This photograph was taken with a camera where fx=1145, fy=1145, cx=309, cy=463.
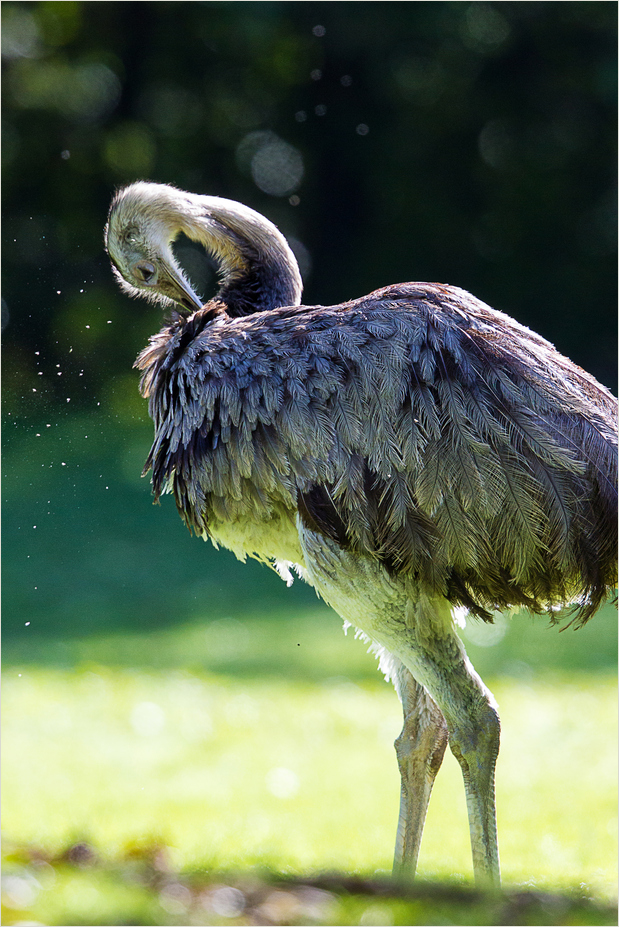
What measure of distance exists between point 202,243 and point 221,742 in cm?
272

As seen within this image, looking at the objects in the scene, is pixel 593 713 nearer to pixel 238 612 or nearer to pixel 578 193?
pixel 238 612

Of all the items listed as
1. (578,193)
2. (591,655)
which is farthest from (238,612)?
(578,193)

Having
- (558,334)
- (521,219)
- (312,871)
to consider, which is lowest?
(312,871)

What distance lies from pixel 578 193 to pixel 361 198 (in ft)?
7.13

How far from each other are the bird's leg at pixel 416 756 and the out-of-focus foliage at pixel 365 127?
7.59 metres

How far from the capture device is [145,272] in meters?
3.88

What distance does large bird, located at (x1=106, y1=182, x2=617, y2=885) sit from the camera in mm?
2926

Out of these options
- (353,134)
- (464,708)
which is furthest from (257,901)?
(353,134)

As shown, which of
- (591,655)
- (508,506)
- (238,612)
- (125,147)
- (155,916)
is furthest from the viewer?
(125,147)

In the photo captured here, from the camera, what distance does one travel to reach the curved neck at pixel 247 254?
3814mm

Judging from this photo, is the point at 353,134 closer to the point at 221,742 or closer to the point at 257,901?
the point at 221,742

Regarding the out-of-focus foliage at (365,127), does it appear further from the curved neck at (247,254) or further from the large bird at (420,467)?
the large bird at (420,467)

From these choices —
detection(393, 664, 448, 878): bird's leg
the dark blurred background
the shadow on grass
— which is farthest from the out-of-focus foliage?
the shadow on grass

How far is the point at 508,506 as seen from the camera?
2.91 metres
